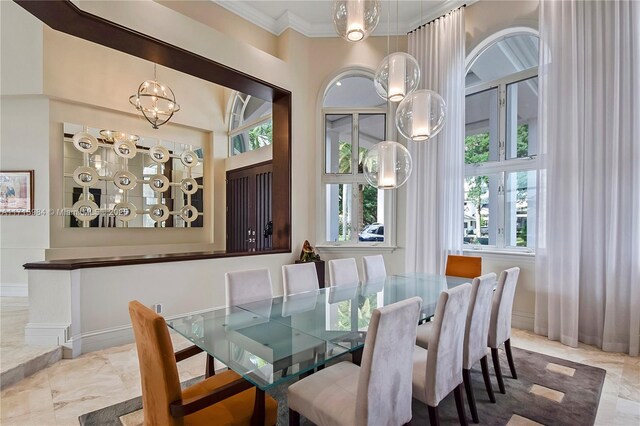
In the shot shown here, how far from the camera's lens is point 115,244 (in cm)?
519

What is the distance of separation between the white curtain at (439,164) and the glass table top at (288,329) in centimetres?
167

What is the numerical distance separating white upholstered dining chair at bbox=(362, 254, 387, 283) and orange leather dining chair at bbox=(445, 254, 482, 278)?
2.82ft

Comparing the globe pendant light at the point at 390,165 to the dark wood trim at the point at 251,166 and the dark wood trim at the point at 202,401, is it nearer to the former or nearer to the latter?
the dark wood trim at the point at 202,401

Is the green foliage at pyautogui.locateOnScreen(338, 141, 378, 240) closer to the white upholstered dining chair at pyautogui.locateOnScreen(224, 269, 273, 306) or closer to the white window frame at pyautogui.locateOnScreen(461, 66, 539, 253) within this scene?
the white window frame at pyautogui.locateOnScreen(461, 66, 539, 253)

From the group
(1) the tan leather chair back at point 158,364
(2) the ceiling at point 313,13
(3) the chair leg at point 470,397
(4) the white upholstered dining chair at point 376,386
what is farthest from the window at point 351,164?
(1) the tan leather chair back at point 158,364

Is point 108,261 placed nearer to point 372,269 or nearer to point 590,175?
point 372,269

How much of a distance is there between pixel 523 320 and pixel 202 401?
13.2ft

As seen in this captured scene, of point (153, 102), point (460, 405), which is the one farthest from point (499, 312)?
point (153, 102)

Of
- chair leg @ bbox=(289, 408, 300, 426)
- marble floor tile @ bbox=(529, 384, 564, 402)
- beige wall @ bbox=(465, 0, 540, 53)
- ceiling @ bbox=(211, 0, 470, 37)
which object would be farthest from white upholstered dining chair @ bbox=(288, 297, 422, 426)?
ceiling @ bbox=(211, 0, 470, 37)

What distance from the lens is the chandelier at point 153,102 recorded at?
15.2ft

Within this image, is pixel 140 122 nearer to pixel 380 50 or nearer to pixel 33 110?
pixel 33 110

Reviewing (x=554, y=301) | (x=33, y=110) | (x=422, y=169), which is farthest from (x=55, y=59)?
(x=554, y=301)

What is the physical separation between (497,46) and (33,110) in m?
6.79

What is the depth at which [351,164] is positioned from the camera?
526 cm
